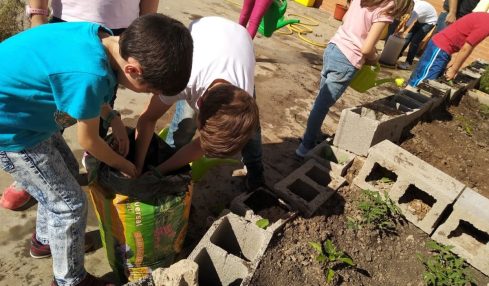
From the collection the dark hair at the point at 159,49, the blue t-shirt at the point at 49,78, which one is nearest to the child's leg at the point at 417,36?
the dark hair at the point at 159,49

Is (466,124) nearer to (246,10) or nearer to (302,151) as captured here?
(302,151)

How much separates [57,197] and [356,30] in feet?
7.42

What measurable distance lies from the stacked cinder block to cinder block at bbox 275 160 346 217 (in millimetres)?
467

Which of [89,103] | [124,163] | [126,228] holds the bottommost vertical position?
[126,228]

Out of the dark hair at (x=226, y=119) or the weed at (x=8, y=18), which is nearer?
the dark hair at (x=226, y=119)

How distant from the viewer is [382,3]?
252 centimetres

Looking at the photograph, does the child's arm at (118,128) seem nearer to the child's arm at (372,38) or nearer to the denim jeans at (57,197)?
the denim jeans at (57,197)

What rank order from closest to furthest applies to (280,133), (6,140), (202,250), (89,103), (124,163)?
(89,103) < (6,140) < (124,163) < (202,250) < (280,133)

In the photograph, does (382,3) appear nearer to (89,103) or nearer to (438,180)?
(438,180)

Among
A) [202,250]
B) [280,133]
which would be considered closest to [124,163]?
[202,250]

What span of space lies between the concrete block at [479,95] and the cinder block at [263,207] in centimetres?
391

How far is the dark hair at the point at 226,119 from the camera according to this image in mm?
1455

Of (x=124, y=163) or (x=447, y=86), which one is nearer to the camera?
(x=124, y=163)

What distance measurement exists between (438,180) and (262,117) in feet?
6.16
